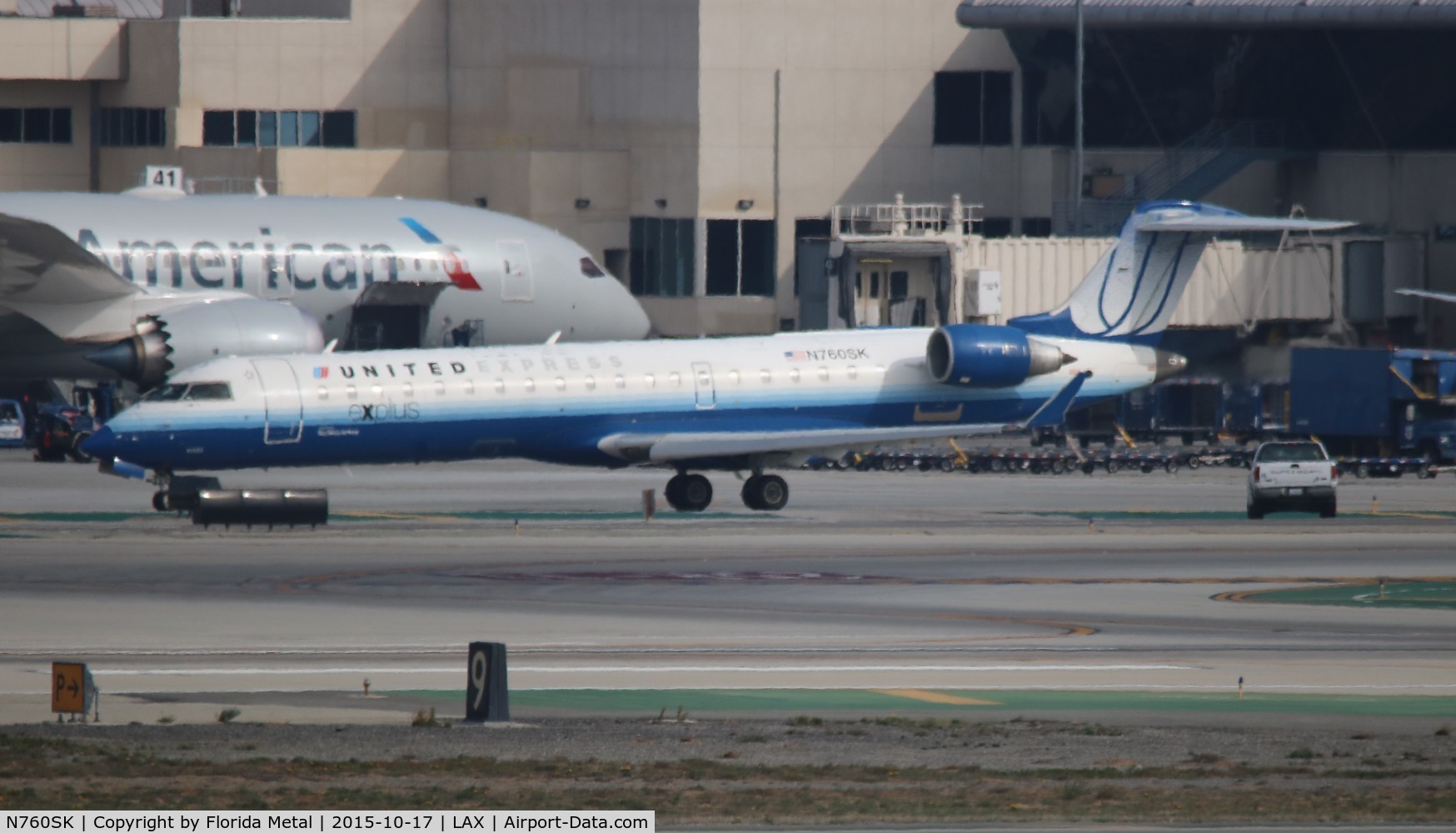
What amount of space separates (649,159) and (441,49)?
11047 mm

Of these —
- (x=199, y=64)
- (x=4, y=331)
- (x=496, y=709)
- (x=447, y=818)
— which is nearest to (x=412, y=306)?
(x=4, y=331)

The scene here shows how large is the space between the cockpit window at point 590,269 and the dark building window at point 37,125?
39.4 m

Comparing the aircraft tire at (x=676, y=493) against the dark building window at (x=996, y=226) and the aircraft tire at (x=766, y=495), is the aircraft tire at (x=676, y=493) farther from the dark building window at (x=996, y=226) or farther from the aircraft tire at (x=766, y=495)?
the dark building window at (x=996, y=226)

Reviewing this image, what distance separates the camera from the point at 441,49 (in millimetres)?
89312

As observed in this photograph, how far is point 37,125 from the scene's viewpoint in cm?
9250

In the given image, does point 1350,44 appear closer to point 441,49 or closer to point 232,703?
point 441,49

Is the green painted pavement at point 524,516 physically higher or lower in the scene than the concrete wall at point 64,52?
lower

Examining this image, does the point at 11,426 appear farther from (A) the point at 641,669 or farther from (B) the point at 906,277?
(A) the point at 641,669

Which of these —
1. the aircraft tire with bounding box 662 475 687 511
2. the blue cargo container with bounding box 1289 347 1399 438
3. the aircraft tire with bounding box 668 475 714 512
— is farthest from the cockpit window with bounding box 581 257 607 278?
the blue cargo container with bounding box 1289 347 1399 438

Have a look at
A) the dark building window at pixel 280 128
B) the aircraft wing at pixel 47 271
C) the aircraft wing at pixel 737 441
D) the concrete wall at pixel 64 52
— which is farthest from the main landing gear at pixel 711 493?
the concrete wall at pixel 64 52

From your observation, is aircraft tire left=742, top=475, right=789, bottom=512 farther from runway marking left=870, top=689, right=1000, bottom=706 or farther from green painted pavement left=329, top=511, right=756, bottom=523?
runway marking left=870, top=689, right=1000, bottom=706

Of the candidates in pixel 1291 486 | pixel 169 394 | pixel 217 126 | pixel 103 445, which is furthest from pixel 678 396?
pixel 217 126

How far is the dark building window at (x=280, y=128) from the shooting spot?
88562mm

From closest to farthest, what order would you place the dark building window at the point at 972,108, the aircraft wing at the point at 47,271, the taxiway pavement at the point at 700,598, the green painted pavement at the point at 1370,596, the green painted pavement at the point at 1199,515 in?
1. the taxiway pavement at the point at 700,598
2. the green painted pavement at the point at 1370,596
3. the green painted pavement at the point at 1199,515
4. the aircraft wing at the point at 47,271
5. the dark building window at the point at 972,108
